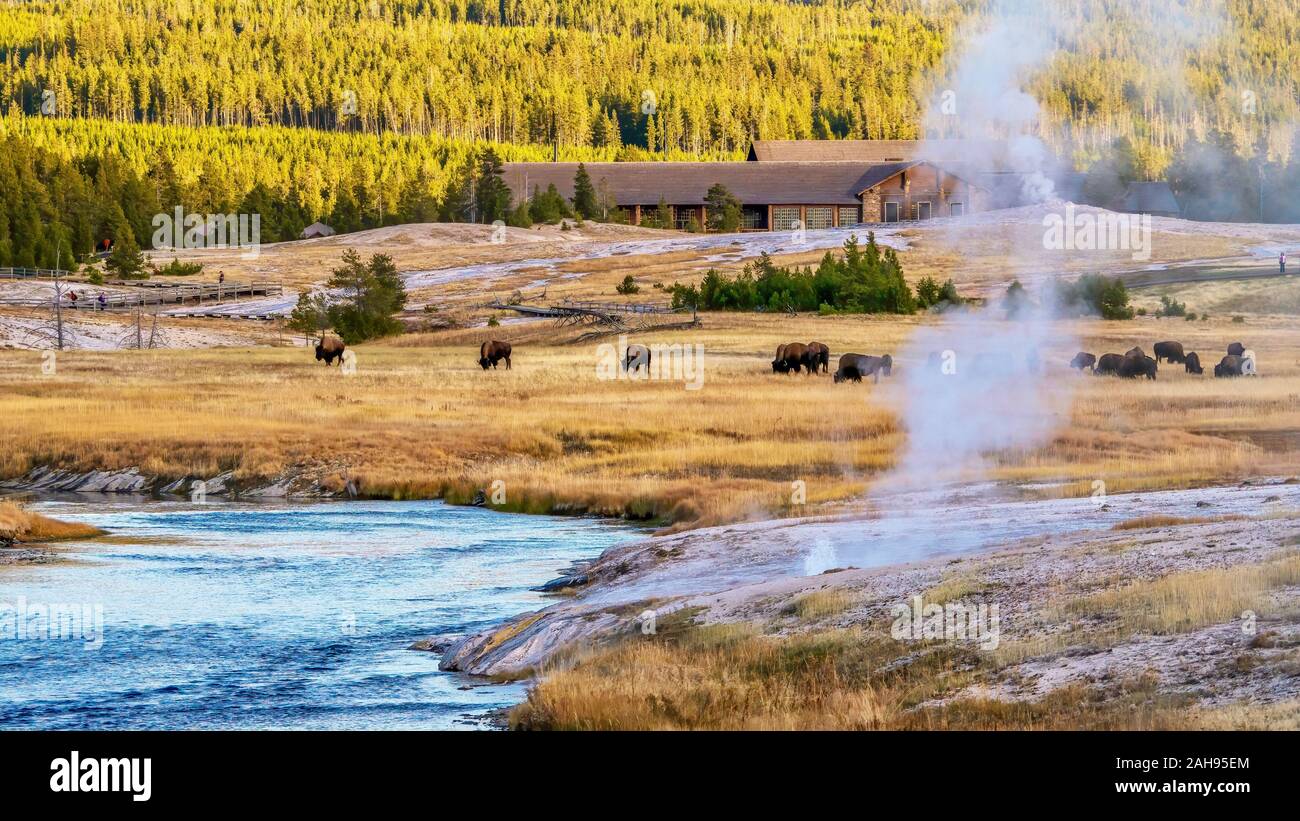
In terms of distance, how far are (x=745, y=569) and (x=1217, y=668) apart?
10578mm

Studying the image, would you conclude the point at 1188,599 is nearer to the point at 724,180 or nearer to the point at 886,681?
the point at 886,681

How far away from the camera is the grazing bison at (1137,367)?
54594 millimetres

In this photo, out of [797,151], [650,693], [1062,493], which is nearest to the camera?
[650,693]

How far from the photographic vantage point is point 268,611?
926 inches

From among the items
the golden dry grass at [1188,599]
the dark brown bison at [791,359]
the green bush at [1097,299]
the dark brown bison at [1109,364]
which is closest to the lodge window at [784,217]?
the green bush at [1097,299]

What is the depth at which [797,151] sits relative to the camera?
172 metres

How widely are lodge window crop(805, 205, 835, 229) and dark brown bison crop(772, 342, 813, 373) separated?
278ft

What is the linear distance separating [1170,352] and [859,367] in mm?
11236

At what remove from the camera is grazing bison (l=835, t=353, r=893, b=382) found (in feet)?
181

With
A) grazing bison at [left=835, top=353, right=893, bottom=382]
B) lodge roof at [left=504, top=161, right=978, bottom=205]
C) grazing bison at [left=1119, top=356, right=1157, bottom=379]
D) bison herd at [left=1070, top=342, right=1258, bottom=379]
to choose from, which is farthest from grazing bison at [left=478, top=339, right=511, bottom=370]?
lodge roof at [left=504, top=161, right=978, bottom=205]

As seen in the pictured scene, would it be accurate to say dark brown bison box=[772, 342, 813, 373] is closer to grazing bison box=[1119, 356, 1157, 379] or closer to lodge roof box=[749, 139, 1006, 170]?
grazing bison box=[1119, 356, 1157, 379]
